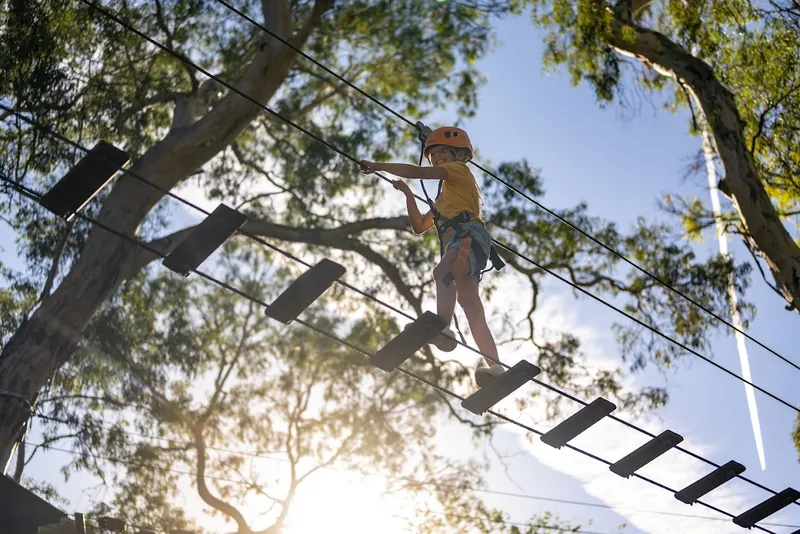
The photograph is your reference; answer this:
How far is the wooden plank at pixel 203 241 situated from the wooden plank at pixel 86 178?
0.47 metres

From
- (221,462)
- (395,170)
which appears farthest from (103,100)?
(221,462)

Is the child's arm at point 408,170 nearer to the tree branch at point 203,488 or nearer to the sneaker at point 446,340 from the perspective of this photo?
the sneaker at point 446,340

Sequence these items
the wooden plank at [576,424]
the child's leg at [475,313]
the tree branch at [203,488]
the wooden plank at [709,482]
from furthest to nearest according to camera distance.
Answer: the tree branch at [203,488] < the wooden plank at [709,482] < the wooden plank at [576,424] < the child's leg at [475,313]

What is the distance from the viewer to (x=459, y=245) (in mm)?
4469

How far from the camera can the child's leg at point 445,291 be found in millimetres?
4492

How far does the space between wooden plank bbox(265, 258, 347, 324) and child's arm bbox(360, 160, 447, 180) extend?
516 mm

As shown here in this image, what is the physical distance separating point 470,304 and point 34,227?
8.32 m

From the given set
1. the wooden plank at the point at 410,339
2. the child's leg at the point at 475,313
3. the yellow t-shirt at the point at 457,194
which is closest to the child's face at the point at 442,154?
the yellow t-shirt at the point at 457,194

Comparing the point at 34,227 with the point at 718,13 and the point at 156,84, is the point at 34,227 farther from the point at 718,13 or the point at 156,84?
the point at 718,13

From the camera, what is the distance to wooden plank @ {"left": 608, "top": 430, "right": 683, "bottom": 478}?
5.36m

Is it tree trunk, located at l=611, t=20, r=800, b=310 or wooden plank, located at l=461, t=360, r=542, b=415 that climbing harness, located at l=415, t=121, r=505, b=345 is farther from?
tree trunk, located at l=611, t=20, r=800, b=310

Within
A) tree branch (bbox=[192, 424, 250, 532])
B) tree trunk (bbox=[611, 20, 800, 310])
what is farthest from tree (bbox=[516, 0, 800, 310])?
tree branch (bbox=[192, 424, 250, 532])

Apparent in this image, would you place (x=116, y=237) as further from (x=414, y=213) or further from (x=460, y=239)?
(x=460, y=239)

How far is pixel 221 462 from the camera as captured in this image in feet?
53.4
